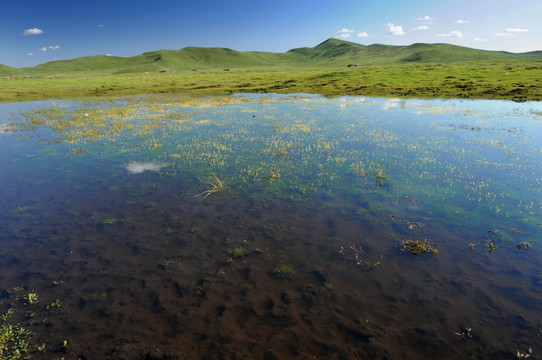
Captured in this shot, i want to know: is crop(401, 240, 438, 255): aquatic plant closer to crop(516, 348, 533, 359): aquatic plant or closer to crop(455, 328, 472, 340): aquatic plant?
crop(455, 328, 472, 340): aquatic plant

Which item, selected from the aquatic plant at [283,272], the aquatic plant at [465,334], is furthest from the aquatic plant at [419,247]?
the aquatic plant at [283,272]

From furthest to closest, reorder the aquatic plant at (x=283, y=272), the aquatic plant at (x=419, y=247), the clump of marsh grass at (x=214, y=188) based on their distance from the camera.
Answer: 1. the clump of marsh grass at (x=214, y=188)
2. the aquatic plant at (x=419, y=247)
3. the aquatic plant at (x=283, y=272)

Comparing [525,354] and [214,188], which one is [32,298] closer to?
[214,188]

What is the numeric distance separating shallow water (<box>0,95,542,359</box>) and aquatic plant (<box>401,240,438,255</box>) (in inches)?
2.8

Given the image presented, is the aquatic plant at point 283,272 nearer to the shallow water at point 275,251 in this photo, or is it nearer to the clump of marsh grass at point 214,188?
the shallow water at point 275,251

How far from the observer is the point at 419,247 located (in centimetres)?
1023

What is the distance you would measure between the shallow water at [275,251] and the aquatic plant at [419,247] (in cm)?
7

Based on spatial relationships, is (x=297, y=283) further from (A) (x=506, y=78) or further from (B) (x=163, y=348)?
(A) (x=506, y=78)

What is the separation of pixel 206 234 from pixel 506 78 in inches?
3581

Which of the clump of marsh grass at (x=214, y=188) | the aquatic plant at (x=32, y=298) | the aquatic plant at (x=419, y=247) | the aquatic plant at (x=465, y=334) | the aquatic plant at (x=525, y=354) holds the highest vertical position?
the clump of marsh grass at (x=214, y=188)

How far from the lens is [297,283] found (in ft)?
28.7

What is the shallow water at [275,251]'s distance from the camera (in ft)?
23.1

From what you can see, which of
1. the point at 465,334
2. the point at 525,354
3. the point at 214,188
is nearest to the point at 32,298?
the point at 214,188

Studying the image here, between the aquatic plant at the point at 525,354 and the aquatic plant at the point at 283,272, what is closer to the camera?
the aquatic plant at the point at 525,354
